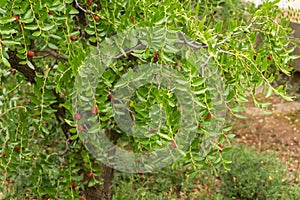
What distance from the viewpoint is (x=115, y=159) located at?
2008 millimetres

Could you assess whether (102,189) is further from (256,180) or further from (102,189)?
(256,180)

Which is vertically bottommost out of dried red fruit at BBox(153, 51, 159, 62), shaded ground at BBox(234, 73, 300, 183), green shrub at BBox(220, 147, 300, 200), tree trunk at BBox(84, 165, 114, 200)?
shaded ground at BBox(234, 73, 300, 183)

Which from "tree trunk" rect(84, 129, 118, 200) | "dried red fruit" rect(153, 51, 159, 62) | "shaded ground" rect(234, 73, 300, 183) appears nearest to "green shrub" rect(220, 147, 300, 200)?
"shaded ground" rect(234, 73, 300, 183)

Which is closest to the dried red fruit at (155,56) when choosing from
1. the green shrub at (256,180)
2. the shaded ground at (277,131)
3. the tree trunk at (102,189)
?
the tree trunk at (102,189)

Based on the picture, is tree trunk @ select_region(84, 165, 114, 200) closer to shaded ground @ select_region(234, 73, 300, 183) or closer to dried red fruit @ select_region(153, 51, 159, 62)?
dried red fruit @ select_region(153, 51, 159, 62)

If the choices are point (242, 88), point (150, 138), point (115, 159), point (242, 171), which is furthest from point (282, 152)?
point (150, 138)

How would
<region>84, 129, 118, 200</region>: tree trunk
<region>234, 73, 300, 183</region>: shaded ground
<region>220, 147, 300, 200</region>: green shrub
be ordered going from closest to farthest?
<region>84, 129, 118, 200</region>: tree trunk
<region>220, 147, 300, 200</region>: green shrub
<region>234, 73, 300, 183</region>: shaded ground

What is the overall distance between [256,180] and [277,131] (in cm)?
103

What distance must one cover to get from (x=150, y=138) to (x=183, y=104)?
0.53 feet

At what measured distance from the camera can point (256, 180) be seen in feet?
9.31

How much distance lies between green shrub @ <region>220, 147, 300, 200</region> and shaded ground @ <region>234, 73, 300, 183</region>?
0.47 meters

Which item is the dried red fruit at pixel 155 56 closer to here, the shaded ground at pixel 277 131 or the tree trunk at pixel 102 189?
the tree trunk at pixel 102 189

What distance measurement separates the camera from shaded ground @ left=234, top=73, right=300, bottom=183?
357cm

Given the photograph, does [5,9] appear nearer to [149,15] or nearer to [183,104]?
[149,15]
